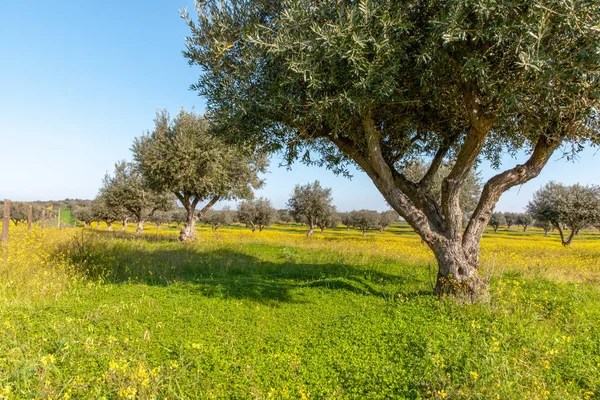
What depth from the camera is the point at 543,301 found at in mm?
8086

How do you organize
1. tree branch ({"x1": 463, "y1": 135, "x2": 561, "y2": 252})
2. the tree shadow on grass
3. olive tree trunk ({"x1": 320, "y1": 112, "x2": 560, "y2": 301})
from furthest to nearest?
the tree shadow on grass
tree branch ({"x1": 463, "y1": 135, "x2": 561, "y2": 252})
olive tree trunk ({"x1": 320, "y1": 112, "x2": 560, "y2": 301})

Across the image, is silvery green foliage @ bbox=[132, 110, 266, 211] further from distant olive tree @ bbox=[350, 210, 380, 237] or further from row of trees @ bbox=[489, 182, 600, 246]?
distant olive tree @ bbox=[350, 210, 380, 237]

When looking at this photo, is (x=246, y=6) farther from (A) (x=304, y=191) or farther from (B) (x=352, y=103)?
(A) (x=304, y=191)

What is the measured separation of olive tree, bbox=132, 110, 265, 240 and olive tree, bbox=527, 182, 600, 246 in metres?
29.9

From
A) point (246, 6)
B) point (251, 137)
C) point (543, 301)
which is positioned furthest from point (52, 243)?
point (543, 301)

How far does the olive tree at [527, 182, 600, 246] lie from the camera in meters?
28.4

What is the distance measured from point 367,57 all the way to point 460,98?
3086mm

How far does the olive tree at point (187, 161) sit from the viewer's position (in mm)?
20750

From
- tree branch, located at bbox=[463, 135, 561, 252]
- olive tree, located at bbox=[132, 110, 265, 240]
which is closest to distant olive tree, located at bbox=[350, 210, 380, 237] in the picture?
olive tree, located at bbox=[132, 110, 265, 240]

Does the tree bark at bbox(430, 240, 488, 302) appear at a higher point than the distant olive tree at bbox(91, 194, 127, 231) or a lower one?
lower

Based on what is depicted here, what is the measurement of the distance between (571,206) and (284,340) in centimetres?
3508

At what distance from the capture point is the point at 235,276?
1169 cm

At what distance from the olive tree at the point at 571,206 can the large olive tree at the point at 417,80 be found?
2754 centimetres

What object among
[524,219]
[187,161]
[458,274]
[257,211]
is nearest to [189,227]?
[187,161]
